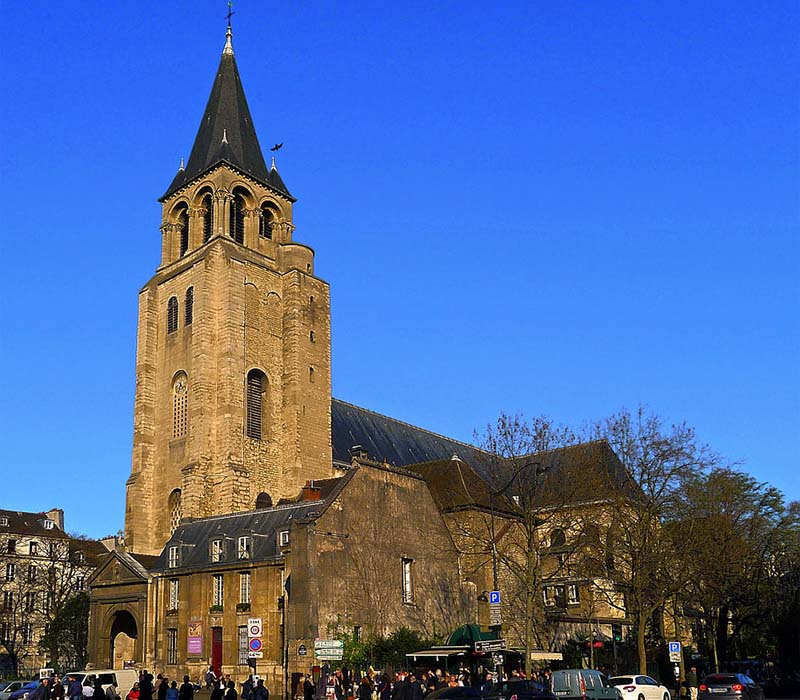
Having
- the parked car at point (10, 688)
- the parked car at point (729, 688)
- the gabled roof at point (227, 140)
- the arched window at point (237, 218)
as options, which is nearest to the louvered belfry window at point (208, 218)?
→ the arched window at point (237, 218)

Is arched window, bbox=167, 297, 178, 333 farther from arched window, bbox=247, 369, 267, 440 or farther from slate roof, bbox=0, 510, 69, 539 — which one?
slate roof, bbox=0, 510, 69, 539

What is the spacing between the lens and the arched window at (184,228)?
61.5 m

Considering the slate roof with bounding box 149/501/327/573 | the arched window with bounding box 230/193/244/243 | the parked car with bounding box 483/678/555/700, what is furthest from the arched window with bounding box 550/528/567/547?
the arched window with bounding box 230/193/244/243

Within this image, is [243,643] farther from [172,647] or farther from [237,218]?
[237,218]

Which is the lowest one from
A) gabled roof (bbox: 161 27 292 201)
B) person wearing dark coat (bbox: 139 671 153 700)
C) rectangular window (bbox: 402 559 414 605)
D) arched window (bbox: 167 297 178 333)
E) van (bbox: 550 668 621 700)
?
van (bbox: 550 668 621 700)

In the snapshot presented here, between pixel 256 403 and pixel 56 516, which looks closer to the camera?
pixel 256 403

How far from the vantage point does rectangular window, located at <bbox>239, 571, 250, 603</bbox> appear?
37169mm

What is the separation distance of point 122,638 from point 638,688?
27326mm

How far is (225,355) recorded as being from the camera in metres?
54.4

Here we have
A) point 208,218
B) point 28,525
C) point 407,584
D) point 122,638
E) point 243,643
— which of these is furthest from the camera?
point 28,525

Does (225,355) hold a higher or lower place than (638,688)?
higher

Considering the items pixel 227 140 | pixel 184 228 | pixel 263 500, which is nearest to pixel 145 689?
pixel 263 500

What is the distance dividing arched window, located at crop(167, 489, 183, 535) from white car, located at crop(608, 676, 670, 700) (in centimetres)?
3152

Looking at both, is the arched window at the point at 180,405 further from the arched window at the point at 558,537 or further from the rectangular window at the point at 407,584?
the arched window at the point at 558,537
